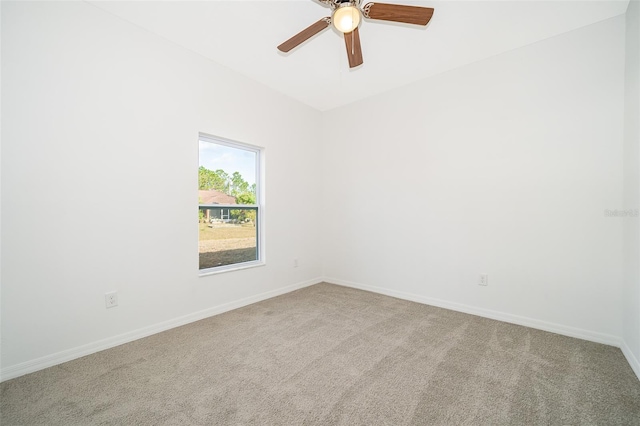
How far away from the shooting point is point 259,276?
347 centimetres

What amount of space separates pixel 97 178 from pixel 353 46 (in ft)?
7.47

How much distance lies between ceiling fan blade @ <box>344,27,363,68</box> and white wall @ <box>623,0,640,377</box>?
2.01 metres

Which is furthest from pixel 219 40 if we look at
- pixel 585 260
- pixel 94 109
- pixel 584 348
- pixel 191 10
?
pixel 584 348

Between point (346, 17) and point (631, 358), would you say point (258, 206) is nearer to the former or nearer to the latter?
point (346, 17)

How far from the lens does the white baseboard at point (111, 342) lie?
1858 mm

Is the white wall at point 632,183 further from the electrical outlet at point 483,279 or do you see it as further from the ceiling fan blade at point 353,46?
the ceiling fan blade at point 353,46

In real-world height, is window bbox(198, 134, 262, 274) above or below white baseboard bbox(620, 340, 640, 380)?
above

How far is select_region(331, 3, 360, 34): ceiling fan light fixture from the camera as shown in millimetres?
1809

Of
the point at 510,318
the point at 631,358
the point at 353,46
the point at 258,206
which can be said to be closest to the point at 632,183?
the point at 631,358

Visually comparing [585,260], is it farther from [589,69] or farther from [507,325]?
[589,69]

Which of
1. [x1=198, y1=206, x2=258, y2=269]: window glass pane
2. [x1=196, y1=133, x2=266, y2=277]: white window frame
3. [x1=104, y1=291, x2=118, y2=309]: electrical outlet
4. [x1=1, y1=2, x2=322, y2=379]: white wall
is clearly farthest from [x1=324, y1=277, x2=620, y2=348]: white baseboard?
[x1=104, y1=291, x2=118, y2=309]: electrical outlet

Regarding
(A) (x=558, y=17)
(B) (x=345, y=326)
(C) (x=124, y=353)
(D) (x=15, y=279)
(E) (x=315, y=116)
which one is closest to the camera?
(D) (x=15, y=279)

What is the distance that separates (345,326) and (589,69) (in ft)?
10.3

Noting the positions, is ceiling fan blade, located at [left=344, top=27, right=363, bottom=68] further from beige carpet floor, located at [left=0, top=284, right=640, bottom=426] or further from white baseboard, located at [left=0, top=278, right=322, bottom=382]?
white baseboard, located at [left=0, top=278, right=322, bottom=382]
